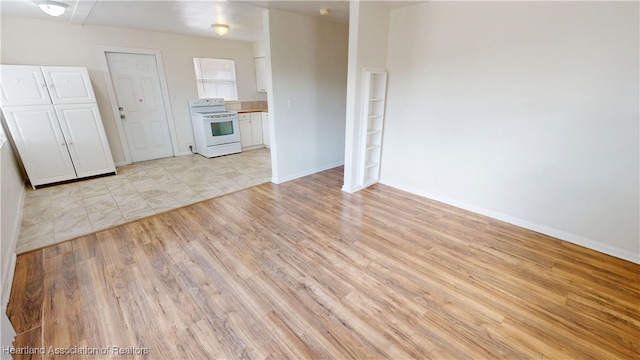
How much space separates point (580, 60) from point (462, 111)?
3.30 feet

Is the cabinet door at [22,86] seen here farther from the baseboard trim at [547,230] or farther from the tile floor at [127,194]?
the baseboard trim at [547,230]

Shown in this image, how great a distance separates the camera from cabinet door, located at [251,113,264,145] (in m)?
6.19

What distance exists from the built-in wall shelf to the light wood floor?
3.77 feet

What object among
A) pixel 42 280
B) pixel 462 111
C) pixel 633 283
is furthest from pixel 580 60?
pixel 42 280

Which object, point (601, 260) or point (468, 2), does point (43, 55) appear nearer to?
point (468, 2)

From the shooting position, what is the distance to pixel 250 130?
6172 millimetres

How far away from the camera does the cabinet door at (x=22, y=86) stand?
3352mm

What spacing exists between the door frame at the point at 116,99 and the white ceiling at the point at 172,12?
40 cm

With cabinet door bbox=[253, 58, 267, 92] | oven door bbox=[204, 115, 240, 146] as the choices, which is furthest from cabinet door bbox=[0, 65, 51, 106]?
cabinet door bbox=[253, 58, 267, 92]

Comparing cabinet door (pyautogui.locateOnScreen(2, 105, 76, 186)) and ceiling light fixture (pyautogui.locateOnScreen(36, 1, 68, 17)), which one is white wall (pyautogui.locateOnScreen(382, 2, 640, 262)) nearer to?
ceiling light fixture (pyautogui.locateOnScreen(36, 1, 68, 17))

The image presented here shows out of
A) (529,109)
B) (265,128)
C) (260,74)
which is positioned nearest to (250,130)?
(265,128)

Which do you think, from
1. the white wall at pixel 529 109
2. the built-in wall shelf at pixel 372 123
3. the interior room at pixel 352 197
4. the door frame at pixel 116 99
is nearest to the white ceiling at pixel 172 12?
the interior room at pixel 352 197

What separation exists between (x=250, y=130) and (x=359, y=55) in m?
3.67

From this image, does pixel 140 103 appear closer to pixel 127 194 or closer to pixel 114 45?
pixel 114 45
